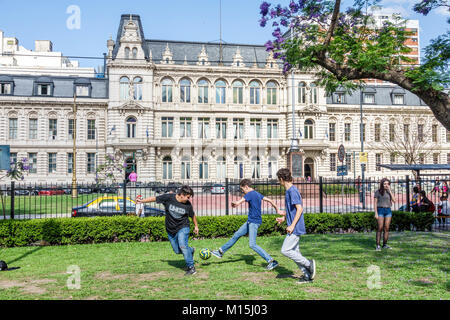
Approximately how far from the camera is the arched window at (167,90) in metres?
44.0

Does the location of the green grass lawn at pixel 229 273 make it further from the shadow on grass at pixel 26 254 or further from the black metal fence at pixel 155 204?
the black metal fence at pixel 155 204

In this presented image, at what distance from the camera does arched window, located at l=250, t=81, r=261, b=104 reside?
151 ft

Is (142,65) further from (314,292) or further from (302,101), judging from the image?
(314,292)

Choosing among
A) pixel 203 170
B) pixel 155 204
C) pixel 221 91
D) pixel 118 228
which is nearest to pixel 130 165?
pixel 203 170

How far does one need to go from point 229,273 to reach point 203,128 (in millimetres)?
38098

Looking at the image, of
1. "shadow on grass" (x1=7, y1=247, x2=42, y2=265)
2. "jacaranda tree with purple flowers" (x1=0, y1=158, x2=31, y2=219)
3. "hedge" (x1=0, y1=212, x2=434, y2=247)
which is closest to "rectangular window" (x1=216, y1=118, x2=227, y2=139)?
"jacaranda tree with purple flowers" (x1=0, y1=158, x2=31, y2=219)

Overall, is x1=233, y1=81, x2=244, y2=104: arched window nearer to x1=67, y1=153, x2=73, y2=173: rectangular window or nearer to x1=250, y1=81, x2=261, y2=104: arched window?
x1=250, y1=81, x2=261, y2=104: arched window

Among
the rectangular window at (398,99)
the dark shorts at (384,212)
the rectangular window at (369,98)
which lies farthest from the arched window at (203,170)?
the dark shorts at (384,212)

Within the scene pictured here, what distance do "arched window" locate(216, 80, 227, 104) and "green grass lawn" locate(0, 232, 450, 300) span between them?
35687 mm

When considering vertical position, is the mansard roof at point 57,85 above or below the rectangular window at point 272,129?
above

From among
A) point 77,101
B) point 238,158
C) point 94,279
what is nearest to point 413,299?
point 94,279

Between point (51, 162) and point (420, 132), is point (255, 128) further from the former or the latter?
point (51, 162)

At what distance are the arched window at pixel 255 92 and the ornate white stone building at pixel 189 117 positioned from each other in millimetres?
123

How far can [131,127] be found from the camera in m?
42.6
